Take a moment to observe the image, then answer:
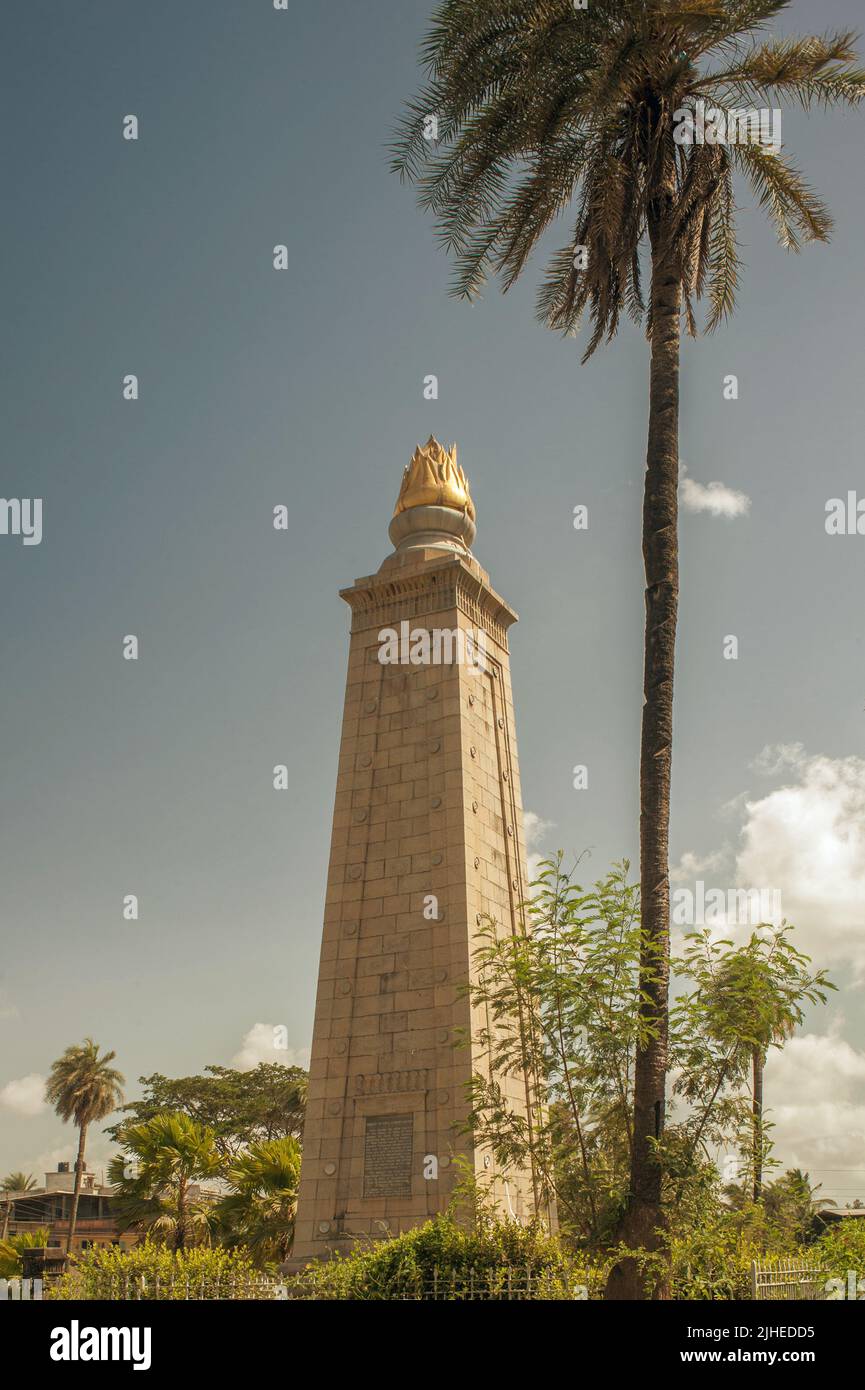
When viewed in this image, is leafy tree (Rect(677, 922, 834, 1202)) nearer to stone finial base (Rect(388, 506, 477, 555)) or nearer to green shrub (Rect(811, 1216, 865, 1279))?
green shrub (Rect(811, 1216, 865, 1279))

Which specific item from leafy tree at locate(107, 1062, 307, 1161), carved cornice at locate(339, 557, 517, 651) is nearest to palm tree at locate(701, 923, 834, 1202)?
carved cornice at locate(339, 557, 517, 651)

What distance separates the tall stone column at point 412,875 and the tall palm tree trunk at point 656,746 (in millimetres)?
5749

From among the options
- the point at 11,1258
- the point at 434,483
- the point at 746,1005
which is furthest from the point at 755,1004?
the point at 11,1258

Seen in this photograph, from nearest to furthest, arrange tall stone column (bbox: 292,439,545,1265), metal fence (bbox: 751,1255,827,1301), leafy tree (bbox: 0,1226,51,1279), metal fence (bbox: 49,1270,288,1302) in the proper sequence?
metal fence (bbox: 751,1255,827,1301)
metal fence (bbox: 49,1270,288,1302)
tall stone column (bbox: 292,439,545,1265)
leafy tree (bbox: 0,1226,51,1279)

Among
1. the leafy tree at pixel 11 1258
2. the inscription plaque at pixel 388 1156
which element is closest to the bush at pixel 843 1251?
the inscription plaque at pixel 388 1156

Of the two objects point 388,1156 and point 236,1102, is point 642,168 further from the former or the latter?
point 236,1102

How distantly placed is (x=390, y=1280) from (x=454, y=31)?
1653 centimetres

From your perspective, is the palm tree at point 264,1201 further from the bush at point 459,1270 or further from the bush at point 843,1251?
the bush at point 843,1251

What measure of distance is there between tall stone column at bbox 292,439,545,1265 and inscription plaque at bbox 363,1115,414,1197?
0.03m

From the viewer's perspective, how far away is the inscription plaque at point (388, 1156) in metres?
20.7

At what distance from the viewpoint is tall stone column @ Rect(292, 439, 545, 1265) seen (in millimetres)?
20891

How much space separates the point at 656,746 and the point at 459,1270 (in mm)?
6953
